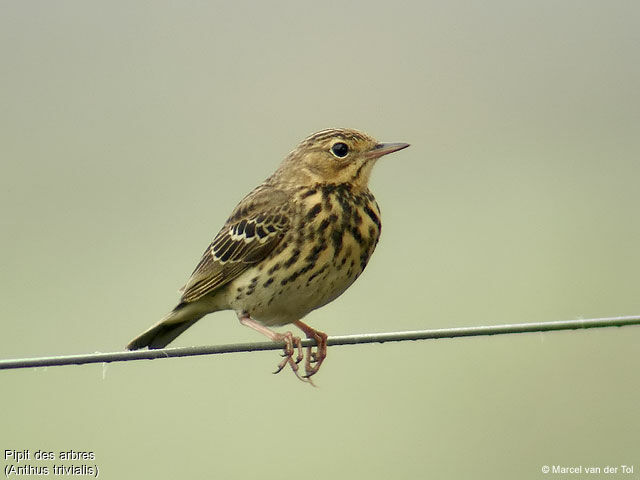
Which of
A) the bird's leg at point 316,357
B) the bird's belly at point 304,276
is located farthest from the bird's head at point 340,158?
the bird's leg at point 316,357

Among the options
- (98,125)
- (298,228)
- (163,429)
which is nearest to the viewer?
(298,228)

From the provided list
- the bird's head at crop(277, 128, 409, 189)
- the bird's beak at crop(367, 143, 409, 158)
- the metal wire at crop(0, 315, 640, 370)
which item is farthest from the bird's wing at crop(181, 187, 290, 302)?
the metal wire at crop(0, 315, 640, 370)

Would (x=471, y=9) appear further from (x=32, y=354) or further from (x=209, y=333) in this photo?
(x=32, y=354)

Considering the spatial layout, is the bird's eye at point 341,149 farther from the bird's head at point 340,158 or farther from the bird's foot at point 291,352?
the bird's foot at point 291,352

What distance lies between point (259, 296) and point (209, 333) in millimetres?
4116

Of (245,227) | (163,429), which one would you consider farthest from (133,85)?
(245,227)

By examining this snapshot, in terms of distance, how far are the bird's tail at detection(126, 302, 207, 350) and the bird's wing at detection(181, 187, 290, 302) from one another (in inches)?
4.1

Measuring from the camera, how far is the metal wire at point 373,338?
5.48 meters

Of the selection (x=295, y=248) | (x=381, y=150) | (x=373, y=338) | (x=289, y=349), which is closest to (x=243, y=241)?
(x=295, y=248)

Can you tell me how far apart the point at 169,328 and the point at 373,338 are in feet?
8.75

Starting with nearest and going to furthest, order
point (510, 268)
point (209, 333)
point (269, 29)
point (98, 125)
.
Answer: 1. point (209, 333)
2. point (510, 268)
3. point (98, 125)
4. point (269, 29)

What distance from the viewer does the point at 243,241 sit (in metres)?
7.91

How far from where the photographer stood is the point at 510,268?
1312 cm

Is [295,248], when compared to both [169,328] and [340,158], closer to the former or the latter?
[340,158]
